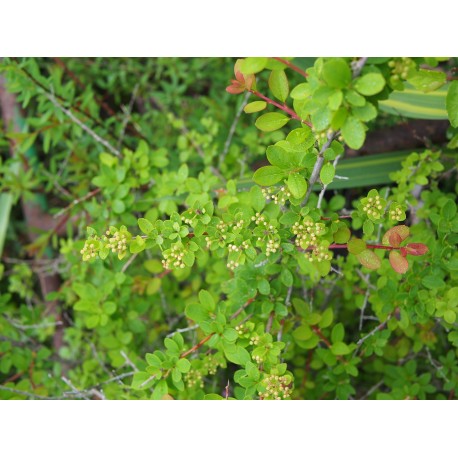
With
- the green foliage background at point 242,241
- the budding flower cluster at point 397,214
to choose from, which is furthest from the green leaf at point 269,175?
the budding flower cluster at point 397,214

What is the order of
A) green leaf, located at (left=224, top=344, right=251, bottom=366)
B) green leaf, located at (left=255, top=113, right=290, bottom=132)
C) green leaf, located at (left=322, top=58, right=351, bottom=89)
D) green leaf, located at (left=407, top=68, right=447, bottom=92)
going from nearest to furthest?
green leaf, located at (left=322, top=58, right=351, bottom=89)
green leaf, located at (left=407, top=68, right=447, bottom=92)
green leaf, located at (left=255, top=113, right=290, bottom=132)
green leaf, located at (left=224, top=344, right=251, bottom=366)

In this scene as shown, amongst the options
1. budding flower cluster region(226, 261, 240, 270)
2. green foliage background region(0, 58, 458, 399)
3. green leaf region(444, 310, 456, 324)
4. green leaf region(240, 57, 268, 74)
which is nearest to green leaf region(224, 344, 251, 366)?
green foliage background region(0, 58, 458, 399)

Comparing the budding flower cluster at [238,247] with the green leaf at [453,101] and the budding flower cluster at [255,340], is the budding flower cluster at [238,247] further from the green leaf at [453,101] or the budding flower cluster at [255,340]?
the green leaf at [453,101]

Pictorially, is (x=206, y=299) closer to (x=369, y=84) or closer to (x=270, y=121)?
(x=270, y=121)

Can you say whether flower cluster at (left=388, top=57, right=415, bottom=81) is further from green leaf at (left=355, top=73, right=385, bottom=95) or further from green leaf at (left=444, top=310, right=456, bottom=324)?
green leaf at (left=444, top=310, right=456, bottom=324)

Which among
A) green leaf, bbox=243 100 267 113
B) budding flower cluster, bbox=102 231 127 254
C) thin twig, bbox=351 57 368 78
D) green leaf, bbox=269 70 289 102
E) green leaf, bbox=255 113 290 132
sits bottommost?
budding flower cluster, bbox=102 231 127 254
